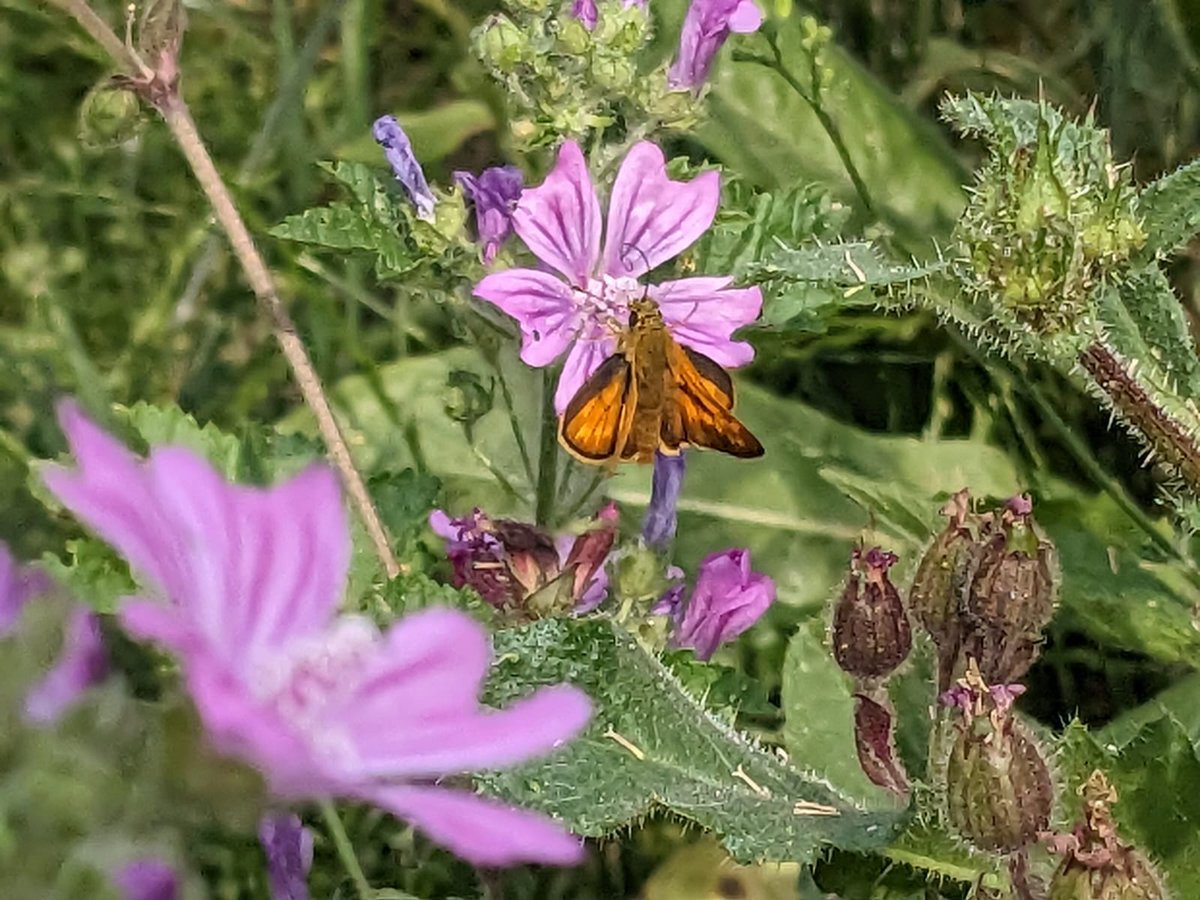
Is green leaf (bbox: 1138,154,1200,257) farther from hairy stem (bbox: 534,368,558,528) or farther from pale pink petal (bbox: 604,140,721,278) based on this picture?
hairy stem (bbox: 534,368,558,528)

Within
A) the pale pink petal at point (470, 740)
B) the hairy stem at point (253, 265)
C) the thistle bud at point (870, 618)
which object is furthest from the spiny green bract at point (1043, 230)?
the pale pink petal at point (470, 740)

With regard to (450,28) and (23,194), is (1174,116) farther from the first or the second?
(23,194)

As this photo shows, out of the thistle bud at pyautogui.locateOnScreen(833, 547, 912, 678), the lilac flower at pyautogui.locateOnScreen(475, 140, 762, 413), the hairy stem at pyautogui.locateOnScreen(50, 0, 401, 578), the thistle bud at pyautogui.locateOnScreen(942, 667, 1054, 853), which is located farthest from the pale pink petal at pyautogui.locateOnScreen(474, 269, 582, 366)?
the thistle bud at pyautogui.locateOnScreen(942, 667, 1054, 853)

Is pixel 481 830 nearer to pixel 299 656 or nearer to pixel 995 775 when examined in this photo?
pixel 299 656

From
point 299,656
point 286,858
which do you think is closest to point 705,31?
point 286,858

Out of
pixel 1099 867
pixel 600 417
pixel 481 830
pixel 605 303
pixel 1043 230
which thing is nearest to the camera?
pixel 481 830

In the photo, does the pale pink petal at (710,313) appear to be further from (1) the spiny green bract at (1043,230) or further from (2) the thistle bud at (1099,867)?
(2) the thistle bud at (1099,867)

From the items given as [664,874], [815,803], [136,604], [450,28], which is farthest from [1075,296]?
[450,28]
